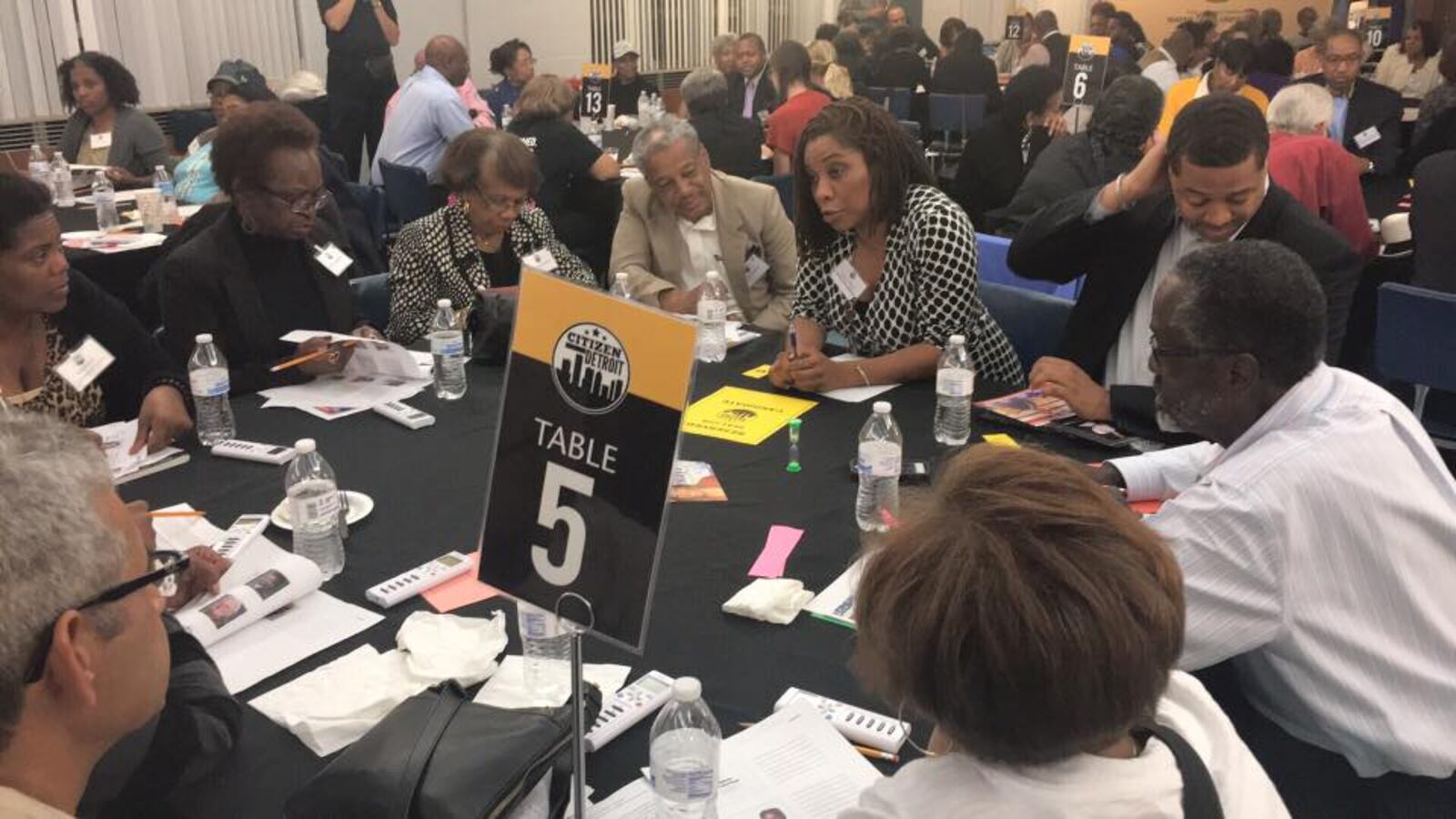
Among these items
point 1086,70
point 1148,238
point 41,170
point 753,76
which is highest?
point 1086,70

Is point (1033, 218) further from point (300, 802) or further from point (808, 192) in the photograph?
point (300, 802)

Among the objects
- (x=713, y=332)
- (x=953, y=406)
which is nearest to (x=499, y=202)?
(x=713, y=332)

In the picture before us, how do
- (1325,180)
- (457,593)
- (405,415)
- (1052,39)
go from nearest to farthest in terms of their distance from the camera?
(457,593)
(405,415)
(1325,180)
(1052,39)

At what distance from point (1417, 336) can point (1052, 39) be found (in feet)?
26.3

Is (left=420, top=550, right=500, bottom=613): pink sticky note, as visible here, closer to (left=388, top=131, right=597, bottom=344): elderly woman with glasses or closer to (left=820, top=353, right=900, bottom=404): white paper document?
(left=820, top=353, right=900, bottom=404): white paper document

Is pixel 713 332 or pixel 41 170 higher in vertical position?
pixel 41 170

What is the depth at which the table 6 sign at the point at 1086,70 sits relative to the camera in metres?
6.25

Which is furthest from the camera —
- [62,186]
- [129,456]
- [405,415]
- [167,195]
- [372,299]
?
[62,186]

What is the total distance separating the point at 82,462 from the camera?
123 cm

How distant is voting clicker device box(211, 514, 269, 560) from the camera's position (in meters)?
2.01

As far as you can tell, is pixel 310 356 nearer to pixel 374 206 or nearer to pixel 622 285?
pixel 622 285

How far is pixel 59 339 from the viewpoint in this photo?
2.78 meters

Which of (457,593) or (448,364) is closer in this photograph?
(457,593)

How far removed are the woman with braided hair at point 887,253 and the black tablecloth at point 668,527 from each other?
18cm
